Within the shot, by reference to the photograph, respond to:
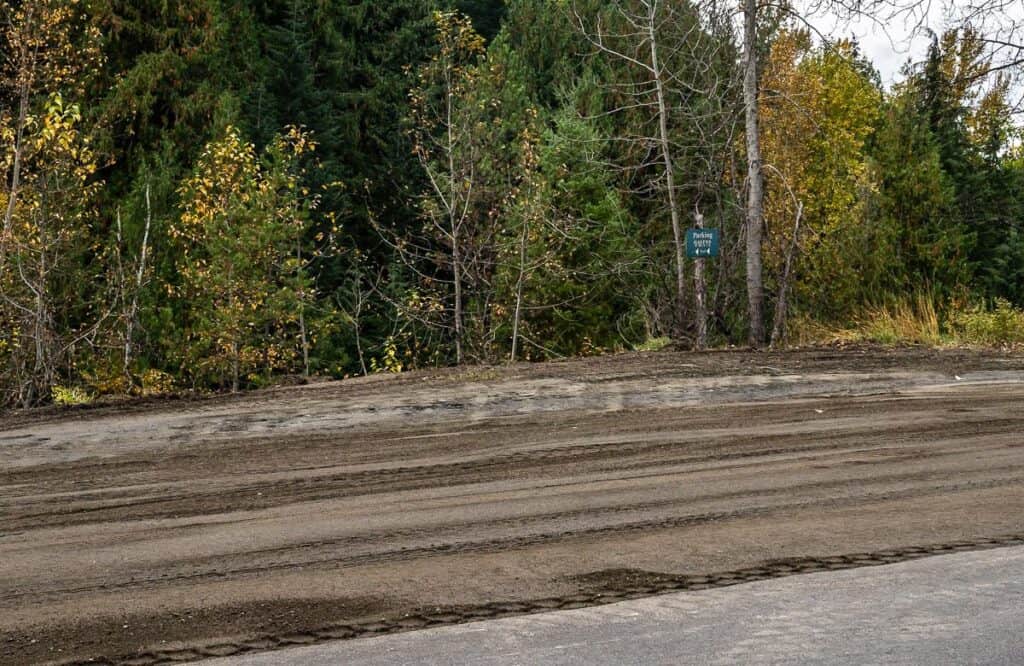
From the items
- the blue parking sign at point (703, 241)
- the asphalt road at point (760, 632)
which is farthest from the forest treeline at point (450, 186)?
the asphalt road at point (760, 632)

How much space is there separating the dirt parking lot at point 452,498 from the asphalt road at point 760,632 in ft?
0.87

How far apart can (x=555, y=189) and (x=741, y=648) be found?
24.5m

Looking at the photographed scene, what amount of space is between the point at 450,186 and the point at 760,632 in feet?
60.4

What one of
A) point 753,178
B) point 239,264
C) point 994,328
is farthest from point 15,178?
point 994,328

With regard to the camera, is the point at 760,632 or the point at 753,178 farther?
the point at 753,178

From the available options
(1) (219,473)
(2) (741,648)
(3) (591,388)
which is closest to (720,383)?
(3) (591,388)

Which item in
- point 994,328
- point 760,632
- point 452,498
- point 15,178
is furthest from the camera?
point 15,178

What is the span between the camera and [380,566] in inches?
220

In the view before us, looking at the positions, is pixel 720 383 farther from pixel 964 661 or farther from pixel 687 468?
pixel 964 661

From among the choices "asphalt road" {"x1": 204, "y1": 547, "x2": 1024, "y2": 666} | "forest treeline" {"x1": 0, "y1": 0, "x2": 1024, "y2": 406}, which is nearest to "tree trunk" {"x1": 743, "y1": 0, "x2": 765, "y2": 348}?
"forest treeline" {"x1": 0, "y1": 0, "x2": 1024, "y2": 406}

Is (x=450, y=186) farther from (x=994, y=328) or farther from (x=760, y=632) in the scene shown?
(x=760, y=632)

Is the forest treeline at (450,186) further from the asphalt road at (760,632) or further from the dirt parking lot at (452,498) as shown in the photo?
the asphalt road at (760,632)

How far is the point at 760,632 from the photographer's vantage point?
14.4ft

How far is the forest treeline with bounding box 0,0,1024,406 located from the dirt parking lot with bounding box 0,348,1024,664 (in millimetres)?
6737
